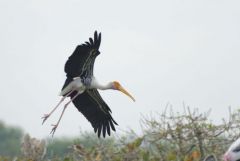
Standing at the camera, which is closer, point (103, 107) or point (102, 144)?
point (102, 144)

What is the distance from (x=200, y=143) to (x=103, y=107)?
3153 mm

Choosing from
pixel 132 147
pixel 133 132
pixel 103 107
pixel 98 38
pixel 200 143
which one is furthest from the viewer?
pixel 103 107

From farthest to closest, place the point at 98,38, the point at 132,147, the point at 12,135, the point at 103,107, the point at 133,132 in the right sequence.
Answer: the point at 12,135, the point at 103,107, the point at 98,38, the point at 133,132, the point at 132,147

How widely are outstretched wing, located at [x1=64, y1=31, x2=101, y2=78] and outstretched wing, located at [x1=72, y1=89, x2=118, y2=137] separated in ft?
1.95

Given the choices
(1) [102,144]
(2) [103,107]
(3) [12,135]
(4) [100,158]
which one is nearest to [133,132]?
(1) [102,144]

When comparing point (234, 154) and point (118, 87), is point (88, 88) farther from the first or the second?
point (234, 154)

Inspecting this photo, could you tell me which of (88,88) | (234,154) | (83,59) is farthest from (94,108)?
(234,154)

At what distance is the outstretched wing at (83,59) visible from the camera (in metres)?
12.1

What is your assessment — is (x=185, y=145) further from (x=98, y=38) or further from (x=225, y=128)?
(x=98, y=38)

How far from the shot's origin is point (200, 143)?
34.4 feet

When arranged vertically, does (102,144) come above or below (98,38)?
below

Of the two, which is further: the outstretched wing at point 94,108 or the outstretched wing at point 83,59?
the outstretched wing at point 94,108

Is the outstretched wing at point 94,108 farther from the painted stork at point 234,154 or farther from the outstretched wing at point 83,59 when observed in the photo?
the painted stork at point 234,154

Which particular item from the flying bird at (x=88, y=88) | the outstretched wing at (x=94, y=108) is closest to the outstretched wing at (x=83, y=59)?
the flying bird at (x=88, y=88)
